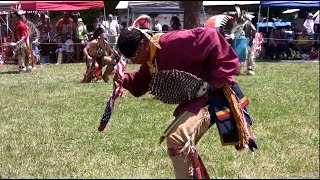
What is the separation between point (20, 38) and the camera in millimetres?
15766

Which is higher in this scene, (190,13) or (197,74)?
(197,74)

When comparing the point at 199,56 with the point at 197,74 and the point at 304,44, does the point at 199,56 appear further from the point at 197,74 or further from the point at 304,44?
the point at 304,44

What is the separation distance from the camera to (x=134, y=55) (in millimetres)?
4250

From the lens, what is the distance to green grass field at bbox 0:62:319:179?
18.6 ft

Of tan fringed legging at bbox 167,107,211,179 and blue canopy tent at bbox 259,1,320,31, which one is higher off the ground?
blue canopy tent at bbox 259,1,320,31

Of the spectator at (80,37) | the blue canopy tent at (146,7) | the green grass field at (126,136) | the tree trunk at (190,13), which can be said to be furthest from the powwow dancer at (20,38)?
the blue canopy tent at (146,7)

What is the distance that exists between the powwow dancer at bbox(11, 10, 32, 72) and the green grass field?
3.30 meters

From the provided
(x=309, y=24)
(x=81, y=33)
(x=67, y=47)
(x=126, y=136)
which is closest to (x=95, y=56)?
(x=126, y=136)

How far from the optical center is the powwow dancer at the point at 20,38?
1563cm

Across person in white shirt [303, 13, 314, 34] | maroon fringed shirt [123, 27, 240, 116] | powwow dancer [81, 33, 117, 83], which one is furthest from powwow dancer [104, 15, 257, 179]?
person in white shirt [303, 13, 314, 34]

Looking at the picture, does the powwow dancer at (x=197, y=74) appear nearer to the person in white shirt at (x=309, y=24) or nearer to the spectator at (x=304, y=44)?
the spectator at (x=304, y=44)

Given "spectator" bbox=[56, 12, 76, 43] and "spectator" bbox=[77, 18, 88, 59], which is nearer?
"spectator" bbox=[77, 18, 88, 59]

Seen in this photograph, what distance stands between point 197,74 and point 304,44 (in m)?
17.3

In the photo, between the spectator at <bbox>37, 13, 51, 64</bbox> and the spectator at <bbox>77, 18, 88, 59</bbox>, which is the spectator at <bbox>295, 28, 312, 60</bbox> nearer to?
the spectator at <bbox>77, 18, 88, 59</bbox>
